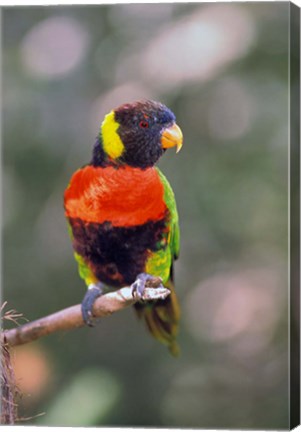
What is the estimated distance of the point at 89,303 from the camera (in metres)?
3.51

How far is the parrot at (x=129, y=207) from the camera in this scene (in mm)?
3369

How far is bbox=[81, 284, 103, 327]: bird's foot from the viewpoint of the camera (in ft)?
11.5

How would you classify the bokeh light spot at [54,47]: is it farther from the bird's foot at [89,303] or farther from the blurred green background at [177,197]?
the bird's foot at [89,303]

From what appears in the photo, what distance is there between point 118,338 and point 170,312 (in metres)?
0.28

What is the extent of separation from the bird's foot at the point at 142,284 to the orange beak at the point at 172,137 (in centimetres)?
60

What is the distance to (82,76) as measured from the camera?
3.50 meters

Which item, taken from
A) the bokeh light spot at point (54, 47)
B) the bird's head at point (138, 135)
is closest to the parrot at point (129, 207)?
the bird's head at point (138, 135)

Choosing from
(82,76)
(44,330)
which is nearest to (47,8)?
(82,76)

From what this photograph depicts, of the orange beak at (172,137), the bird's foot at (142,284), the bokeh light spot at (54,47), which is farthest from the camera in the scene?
the bokeh light spot at (54,47)

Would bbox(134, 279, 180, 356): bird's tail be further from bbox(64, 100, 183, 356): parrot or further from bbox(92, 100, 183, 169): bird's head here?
bbox(92, 100, 183, 169): bird's head

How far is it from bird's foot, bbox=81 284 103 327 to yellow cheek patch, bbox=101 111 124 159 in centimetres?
66

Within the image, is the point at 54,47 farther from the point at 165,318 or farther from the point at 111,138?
the point at 165,318

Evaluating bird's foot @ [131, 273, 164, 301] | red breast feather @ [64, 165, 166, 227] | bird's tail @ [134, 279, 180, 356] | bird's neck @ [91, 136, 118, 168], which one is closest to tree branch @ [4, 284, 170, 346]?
bird's foot @ [131, 273, 164, 301]

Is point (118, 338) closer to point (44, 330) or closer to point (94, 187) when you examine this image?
point (44, 330)
